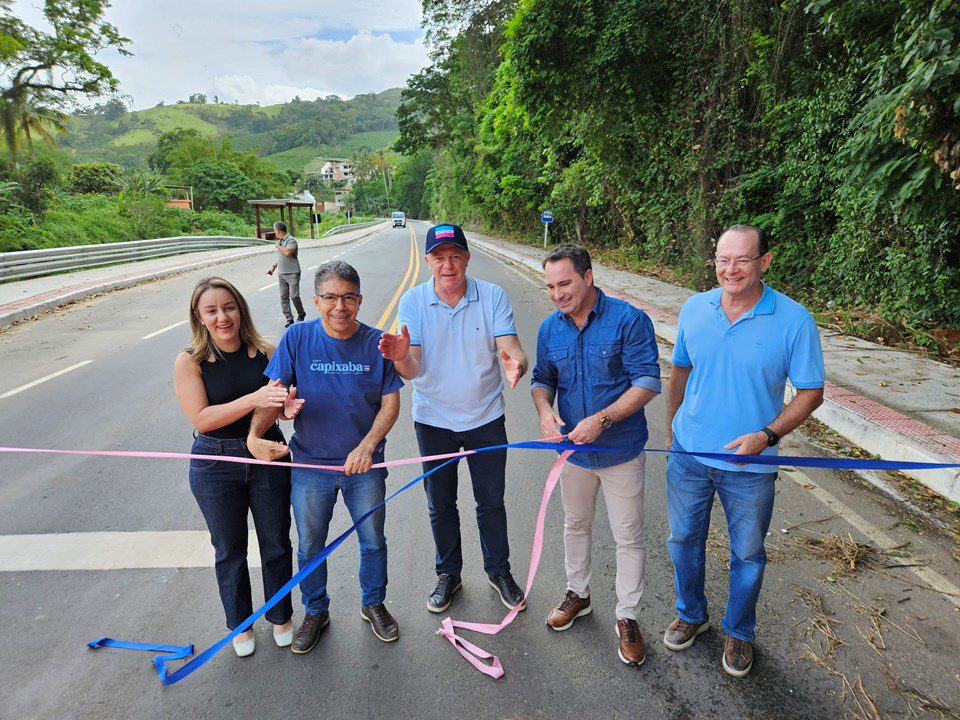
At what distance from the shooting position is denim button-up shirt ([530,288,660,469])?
8.80 feet

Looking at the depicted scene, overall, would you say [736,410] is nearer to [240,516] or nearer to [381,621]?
[381,621]

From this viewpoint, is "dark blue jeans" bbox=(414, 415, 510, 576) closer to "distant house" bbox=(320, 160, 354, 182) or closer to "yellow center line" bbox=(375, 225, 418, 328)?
"yellow center line" bbox=(375, 225, 418, 328)

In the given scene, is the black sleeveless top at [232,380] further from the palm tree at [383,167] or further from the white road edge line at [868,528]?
the palm tree at [383,167]

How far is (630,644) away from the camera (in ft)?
8.91

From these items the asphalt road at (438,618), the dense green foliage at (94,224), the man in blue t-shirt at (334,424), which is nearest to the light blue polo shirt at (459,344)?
the man in blue t-shirt at (334,424)

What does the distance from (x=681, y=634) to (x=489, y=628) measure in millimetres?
952

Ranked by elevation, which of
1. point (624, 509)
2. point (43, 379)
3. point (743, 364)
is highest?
point (743, 364)

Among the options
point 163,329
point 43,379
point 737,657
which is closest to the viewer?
point 737,657

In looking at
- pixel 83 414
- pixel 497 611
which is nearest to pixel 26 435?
pixel 83 414

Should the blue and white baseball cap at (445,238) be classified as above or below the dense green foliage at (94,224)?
above

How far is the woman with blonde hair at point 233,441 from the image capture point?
8.58ft

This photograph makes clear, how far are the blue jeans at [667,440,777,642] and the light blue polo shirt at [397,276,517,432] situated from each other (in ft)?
3.40

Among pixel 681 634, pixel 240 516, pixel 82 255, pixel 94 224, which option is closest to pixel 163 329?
pixel 240 516

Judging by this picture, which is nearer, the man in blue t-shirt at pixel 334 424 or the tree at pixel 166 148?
the man in blue t-shirt at pixel 334 424
